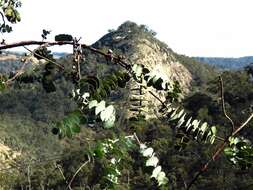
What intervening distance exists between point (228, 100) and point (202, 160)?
634 centimetres

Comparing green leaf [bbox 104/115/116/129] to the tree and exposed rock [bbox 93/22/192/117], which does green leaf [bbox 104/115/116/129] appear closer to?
the tree

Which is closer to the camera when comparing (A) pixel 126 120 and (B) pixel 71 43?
(B) pixel 71 43

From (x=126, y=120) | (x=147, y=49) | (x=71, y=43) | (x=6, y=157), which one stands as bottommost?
(x=6, y=157)

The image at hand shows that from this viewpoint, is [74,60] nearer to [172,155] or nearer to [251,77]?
[172,155]

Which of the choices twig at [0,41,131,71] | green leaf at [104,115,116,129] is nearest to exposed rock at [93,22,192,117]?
twig at [0,41,131,71]

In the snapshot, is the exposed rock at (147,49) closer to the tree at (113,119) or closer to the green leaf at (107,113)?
the tree at (113,119)

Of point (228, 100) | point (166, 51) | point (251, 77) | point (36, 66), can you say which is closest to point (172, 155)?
point (228, 100)

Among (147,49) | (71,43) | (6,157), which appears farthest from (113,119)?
(147,49)

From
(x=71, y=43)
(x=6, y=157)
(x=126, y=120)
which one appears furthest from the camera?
(x=6, y=157)

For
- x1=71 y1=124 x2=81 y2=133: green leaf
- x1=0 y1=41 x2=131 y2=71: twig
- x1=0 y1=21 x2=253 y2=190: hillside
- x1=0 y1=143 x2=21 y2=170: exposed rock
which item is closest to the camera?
x1=71 y1=124 x2=81 y2=133: green leaf

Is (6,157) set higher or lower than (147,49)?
lower

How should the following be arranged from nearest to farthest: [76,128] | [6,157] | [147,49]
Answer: [76,128], [6,157], [147,49]

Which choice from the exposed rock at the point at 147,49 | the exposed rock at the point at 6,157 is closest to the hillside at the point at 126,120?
the exposed rock at the point at 147,49

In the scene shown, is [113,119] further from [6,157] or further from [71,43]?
[6,157]
